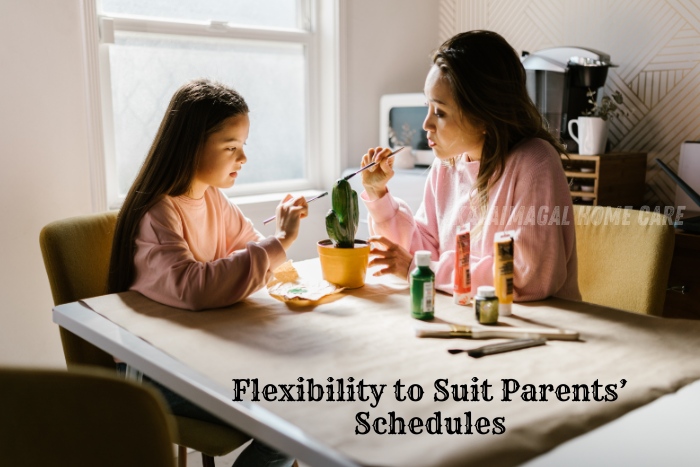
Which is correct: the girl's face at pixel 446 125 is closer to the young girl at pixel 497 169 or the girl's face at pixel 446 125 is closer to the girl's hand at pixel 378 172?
the young girl at pixel 497 169

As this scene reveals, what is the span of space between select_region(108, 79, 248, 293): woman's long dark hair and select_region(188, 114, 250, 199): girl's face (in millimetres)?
15

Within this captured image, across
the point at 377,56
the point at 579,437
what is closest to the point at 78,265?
A: the point at 579,437

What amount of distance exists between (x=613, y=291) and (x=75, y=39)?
171cm

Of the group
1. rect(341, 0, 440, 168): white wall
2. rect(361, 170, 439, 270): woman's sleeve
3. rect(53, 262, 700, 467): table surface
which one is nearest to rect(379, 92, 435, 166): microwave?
rect(341, 0, 440, 168): white wall

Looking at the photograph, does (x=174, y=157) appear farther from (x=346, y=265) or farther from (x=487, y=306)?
(x=487, y=306)

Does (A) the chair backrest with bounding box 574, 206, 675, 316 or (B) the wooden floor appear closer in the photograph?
(A) the chair backrest with bounding box 574, 206, 675, 316

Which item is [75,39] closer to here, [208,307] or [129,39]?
[129,39]

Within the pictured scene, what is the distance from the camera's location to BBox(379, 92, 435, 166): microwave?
2.81 metres

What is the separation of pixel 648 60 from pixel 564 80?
1.16 feet

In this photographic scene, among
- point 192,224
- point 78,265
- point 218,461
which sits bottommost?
point 218,461

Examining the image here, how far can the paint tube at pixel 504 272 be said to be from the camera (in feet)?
4.08

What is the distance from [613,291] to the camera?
1.58 metres

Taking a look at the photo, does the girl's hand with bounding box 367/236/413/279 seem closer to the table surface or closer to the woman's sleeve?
the woman's sleeve

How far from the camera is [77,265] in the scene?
1584 millimetres
